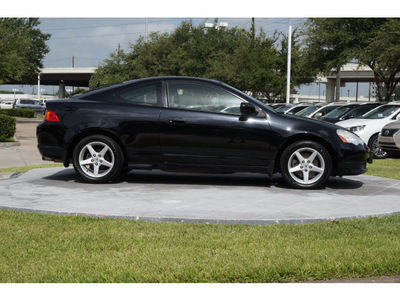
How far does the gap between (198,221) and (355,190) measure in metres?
3.10

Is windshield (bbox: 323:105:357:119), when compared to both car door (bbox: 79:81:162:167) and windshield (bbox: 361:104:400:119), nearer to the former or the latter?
windshield (bbox: 361:104:400:119)

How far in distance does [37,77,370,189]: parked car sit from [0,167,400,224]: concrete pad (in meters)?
0.32

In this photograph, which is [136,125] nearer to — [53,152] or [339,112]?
[53,152]

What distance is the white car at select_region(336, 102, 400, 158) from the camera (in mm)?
14695

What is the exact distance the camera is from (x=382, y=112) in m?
15.7

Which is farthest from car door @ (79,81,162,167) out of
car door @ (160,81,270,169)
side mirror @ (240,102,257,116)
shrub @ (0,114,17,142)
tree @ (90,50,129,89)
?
tree @ (90,50,129,89)

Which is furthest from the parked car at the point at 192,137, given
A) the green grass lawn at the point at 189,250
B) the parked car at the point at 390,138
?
the parked car at the point at 390,138

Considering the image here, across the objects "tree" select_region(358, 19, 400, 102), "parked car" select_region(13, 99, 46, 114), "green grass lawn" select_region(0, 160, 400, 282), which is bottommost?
"green grass lawn" select_region(0, 160, 400, 282)

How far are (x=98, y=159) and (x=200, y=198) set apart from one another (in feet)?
6.00

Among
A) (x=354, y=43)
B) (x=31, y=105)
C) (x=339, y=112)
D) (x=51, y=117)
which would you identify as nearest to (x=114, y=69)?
(x=31, y=105)

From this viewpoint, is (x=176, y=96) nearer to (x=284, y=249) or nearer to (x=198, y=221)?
(x=198, y=221)

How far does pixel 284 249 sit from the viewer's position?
4332mm

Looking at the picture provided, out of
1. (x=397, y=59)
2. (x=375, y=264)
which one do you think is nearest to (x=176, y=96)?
(x=375, y=264)

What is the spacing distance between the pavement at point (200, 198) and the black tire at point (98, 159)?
17 centimetres
